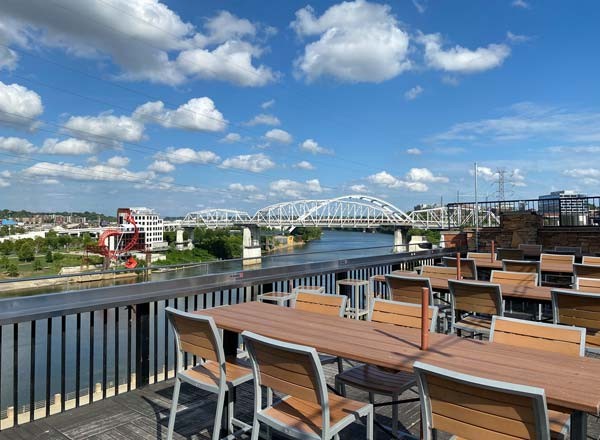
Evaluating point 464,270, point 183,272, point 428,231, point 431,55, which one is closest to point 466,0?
point 431,55

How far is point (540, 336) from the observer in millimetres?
2305

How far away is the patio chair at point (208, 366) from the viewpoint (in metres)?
2.26

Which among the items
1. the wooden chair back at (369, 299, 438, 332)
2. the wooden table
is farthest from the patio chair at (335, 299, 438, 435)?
the wooden table

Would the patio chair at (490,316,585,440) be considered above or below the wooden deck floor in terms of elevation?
above

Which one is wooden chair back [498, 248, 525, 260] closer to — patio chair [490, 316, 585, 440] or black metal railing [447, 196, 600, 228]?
black metal railing [447, 196, 600, 228]

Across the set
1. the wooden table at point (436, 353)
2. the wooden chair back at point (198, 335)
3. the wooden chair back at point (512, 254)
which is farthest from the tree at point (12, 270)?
the wooden table at point (436, 353)

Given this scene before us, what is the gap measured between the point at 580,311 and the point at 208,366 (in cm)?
277

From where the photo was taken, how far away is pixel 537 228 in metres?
9.50

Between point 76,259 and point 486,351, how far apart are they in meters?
33.6

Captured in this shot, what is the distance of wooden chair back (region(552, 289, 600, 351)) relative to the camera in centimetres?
312

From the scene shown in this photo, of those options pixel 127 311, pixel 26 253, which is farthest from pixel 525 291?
pixel 26 253

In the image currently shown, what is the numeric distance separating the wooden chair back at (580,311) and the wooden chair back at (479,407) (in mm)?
2145

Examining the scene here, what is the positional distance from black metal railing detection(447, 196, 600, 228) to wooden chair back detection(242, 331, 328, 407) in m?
9.08

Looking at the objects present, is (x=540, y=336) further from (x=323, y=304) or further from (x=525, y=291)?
(x=525, y=291)
